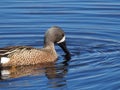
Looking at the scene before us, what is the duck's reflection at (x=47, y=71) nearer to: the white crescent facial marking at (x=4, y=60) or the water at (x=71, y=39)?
the water at (x=71, y=39)

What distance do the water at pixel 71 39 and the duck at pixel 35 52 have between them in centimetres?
25

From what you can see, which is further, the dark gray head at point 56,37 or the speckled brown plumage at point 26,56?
the dark gray head at point 56,37

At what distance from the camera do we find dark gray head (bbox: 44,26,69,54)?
55.4ft

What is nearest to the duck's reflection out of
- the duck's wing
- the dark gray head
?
the duck's wing

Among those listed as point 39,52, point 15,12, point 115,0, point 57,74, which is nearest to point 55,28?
point 39,52

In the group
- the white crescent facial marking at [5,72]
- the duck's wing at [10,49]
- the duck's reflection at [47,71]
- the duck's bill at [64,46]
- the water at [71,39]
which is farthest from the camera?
the duck's bill at [64,46]

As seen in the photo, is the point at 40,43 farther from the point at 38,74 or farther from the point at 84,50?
the point at 38,74

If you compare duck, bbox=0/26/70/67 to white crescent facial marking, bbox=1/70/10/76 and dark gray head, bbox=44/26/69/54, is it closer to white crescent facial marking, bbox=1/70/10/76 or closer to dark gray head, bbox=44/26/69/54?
dark gray head, bbox=44/26/69/54

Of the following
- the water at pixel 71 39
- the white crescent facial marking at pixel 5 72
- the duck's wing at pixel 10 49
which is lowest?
the white crescent facial marking at pixel 5 72

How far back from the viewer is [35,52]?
53.7ft

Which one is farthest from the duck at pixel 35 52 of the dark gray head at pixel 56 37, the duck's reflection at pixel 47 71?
the duck's reflection at pixel 47 71

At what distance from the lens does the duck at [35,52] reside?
634 inches

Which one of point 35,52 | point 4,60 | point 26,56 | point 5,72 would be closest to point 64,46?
point 35,52

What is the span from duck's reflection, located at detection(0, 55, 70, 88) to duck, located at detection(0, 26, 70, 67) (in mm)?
183
